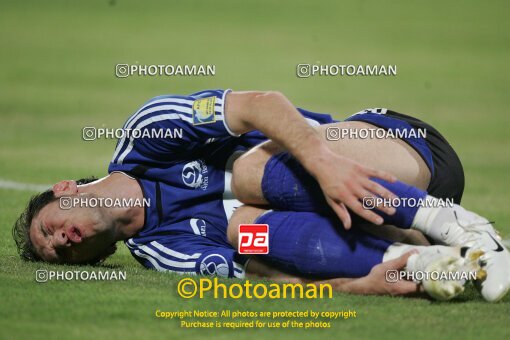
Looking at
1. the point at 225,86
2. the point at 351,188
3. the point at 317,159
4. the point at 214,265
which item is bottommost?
the point at 214,265

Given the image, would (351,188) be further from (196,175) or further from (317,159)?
(196,175)

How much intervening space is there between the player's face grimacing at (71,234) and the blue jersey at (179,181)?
22 centimetres

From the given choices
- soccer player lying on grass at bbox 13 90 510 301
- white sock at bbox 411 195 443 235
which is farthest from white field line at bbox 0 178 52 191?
white sock at bbox 411 195 443 235

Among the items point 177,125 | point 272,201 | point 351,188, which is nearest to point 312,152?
point 351,188

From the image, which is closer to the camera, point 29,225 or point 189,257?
point 189,257

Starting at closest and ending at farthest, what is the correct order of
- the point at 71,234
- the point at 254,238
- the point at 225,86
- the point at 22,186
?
1. the point at 254,238
2. the point at 71,234
3. the point at 22,186
4. the point at 225,86

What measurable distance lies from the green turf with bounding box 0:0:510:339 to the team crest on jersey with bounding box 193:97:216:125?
2.53 feet

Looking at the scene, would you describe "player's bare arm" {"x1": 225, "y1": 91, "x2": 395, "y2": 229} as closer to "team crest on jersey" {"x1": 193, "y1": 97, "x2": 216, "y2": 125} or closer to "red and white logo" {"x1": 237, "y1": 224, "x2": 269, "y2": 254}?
"team crest on jersey" {"x1": 193, "y1": 97, "x2": 216, "y2": 125}

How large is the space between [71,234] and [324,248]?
1.31 metres

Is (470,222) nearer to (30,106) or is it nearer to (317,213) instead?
(317,213)

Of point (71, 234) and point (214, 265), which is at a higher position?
point (71, 234)

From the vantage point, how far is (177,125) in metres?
4.98

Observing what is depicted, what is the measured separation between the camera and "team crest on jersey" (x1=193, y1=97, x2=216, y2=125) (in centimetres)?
493

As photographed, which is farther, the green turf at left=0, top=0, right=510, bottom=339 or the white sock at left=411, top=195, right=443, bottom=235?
the white sock at left=411, top=195, right=443, bottom=235
